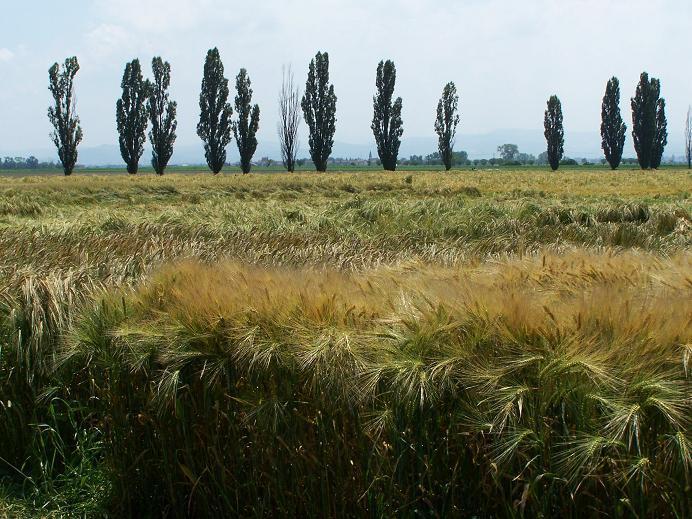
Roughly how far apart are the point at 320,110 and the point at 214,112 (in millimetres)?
9040

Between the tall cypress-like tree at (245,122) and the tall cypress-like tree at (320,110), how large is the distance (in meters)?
4.82

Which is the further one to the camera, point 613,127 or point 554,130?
point 554,130

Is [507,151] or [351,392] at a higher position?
[507,151]

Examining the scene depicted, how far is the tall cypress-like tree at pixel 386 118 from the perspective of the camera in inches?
2399

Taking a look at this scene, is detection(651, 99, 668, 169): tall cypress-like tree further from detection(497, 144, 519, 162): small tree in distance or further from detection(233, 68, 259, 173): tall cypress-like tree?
detection(497, 144, 519, 162): small tree in distance

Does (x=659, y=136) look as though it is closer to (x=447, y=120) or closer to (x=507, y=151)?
(x=447, y=120)

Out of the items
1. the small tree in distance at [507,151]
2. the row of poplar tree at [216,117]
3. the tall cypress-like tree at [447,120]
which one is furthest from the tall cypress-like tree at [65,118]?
the small tree in distance at [507,151]

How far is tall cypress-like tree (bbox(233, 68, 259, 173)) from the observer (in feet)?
185

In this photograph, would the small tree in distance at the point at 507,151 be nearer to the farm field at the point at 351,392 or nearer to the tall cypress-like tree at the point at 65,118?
the tall cypress-like tree at the point at 65,118

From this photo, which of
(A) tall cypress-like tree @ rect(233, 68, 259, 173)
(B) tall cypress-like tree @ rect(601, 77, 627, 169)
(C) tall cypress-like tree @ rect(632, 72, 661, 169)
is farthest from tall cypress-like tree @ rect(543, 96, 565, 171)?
(A) tall cypress-like tree @ rect(233, 68, 259, 173)

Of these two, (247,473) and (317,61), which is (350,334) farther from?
(317,61)

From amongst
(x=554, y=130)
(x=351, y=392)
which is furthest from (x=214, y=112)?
(x=351, y=392)

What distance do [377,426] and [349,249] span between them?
226 inches

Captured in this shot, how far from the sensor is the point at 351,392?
3088mm
